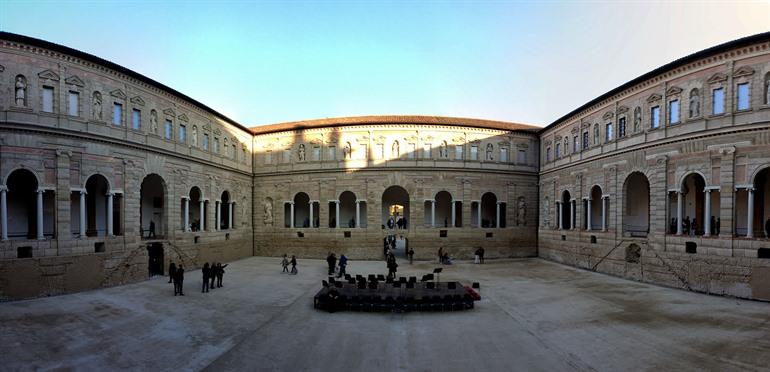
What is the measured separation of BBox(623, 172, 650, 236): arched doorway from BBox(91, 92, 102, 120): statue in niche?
117ft

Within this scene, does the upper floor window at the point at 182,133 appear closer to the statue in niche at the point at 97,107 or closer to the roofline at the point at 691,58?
the statue in niche at the point at 97,107

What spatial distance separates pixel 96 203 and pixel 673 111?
37771 mm

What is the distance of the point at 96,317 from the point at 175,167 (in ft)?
47.0

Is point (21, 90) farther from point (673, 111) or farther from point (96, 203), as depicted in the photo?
point (673, 111)

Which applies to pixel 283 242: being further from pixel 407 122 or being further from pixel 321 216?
pixel 407 122

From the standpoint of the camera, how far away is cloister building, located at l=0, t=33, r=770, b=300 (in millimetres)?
19484

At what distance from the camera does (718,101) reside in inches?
805

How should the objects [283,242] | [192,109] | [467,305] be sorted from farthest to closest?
[283,242]
[192,109]
[467,305]

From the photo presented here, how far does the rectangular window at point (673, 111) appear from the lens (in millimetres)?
22569

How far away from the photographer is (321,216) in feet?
120

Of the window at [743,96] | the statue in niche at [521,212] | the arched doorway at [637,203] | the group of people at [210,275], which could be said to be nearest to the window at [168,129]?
the group of people at [210,275]

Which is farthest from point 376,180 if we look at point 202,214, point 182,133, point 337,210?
point 182,133

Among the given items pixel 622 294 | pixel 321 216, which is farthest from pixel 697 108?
pixel 321 216

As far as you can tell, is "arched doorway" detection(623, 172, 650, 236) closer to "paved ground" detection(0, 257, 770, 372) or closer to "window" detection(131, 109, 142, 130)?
"paved ground" detection(0, 257, 770, 372)
